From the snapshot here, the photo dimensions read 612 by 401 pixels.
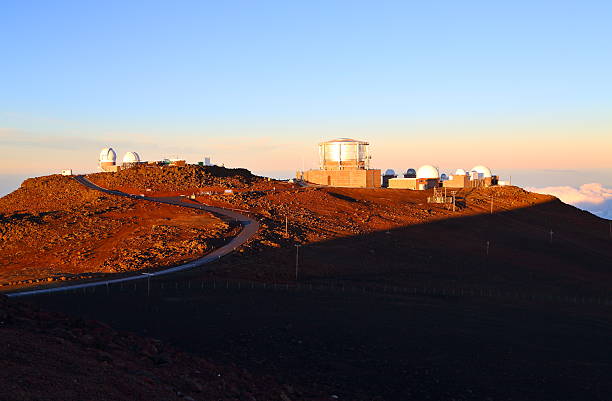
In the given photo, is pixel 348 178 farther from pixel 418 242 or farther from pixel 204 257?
pixel 204 257

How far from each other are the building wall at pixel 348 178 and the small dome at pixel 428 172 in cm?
1118

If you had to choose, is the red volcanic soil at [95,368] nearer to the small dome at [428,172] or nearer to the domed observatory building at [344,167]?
the domed observatory building at [344,167]

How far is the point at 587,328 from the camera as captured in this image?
31.8 metres

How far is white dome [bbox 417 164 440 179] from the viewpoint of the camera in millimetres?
99688

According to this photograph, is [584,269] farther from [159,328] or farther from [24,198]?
[24,198]

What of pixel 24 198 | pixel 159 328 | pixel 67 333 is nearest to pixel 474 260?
pixel 159 328

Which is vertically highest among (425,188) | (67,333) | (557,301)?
(425,188)

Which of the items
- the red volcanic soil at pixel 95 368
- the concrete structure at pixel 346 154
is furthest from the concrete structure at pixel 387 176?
the red volcanic soil at pixel 95 368

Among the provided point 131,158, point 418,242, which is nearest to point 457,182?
point 418,242

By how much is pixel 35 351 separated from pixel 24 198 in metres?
69.0

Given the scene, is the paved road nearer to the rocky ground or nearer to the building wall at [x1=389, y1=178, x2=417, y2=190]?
the rocky ground

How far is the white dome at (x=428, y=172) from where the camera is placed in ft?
327

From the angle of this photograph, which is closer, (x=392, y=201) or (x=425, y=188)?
(x=392, y=201)

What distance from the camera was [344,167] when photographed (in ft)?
309
